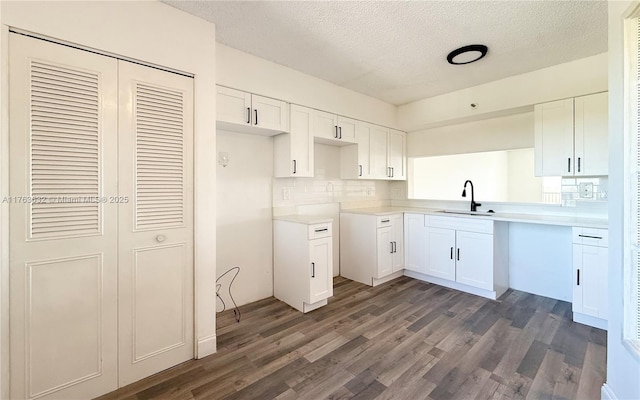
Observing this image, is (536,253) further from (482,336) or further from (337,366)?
(337,366)

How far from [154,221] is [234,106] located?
1269 millimetres

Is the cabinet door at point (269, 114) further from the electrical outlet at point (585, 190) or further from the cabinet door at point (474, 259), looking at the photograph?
the electrical outlet at point (585, 190)

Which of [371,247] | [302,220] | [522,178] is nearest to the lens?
[302,220]

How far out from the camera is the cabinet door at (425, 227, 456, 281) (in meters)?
3.45

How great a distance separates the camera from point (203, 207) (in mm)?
2111

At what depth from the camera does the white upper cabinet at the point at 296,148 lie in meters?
3.05

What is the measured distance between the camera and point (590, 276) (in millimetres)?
2549

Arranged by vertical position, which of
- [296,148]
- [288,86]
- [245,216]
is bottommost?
[245,216]

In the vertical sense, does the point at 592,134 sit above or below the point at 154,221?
above

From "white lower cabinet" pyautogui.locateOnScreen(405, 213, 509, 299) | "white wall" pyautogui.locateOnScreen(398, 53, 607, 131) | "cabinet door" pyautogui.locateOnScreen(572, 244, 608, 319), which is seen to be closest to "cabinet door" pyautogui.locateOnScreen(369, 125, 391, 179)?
"white wall" pyautogui.locateOnScreen(398, 53, 607, 131)

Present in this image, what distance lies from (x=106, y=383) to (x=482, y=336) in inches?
111

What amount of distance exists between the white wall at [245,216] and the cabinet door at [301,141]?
0.36 metres

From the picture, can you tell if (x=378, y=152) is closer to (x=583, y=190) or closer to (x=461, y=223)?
(x=461, y=223)

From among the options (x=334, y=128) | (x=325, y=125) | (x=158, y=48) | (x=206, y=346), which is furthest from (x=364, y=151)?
(x=206, y=346)
